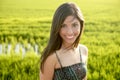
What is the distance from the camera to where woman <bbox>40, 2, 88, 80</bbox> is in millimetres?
2195

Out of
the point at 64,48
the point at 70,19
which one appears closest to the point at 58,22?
the point at 70,19

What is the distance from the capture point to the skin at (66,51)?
2220mm

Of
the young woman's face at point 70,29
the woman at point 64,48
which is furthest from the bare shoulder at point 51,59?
the young woman's face at point 70,29

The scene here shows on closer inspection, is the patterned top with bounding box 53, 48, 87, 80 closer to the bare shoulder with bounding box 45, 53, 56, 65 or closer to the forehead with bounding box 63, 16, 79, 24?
the bare shoulder with bounding box 45, 53, 56, 65

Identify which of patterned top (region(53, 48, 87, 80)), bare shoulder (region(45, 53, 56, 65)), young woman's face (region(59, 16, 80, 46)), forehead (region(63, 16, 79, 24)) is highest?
forehead (region(63, 16, 79, 24))

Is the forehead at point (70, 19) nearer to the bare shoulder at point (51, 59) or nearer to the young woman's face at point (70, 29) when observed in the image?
the young woman's face at point (70, 29)

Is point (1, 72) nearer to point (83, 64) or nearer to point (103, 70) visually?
point (103, 70)

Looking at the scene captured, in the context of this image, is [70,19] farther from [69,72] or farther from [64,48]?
[69,72]

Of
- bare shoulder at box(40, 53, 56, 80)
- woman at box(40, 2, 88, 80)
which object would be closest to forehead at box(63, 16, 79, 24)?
woman at box(40, 2, 88, 80)

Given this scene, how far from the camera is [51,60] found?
2.24 m

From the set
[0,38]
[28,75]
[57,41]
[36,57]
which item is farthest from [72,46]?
[0,38]

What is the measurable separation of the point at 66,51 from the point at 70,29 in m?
0.18

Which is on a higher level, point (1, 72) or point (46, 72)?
point (46, 72)

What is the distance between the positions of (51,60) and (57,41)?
0.13 m
